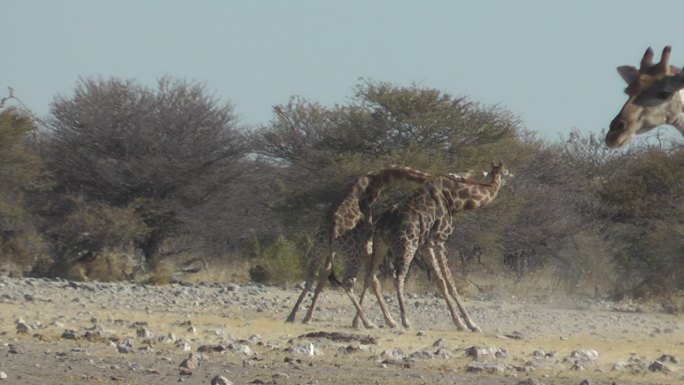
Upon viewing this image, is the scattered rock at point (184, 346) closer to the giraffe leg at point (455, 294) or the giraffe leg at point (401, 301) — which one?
Result: the giraffe leg at point (401, 301)

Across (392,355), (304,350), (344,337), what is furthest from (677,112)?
(344,337)

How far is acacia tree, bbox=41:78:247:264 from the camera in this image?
3198 centimetres

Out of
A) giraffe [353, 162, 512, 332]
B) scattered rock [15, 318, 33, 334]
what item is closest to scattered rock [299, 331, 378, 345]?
giraffe [353, 162, 512, 332]

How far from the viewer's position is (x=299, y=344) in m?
13.7

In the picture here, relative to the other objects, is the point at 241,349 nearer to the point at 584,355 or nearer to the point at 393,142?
the point at 584,355

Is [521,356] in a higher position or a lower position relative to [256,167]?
lower

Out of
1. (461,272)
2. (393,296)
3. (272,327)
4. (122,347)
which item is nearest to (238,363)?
(122,347)

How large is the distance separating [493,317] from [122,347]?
817 cm

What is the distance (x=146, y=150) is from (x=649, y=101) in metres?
27.4

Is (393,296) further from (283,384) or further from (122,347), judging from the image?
(283,384)

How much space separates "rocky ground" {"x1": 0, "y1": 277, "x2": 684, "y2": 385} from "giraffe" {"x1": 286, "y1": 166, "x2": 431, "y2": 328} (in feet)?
1.73

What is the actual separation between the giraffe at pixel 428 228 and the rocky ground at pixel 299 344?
1.77 ft

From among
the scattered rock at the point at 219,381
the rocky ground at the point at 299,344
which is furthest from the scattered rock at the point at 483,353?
the scattered rock at the point at 219,381

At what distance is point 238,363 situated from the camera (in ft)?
40.0
